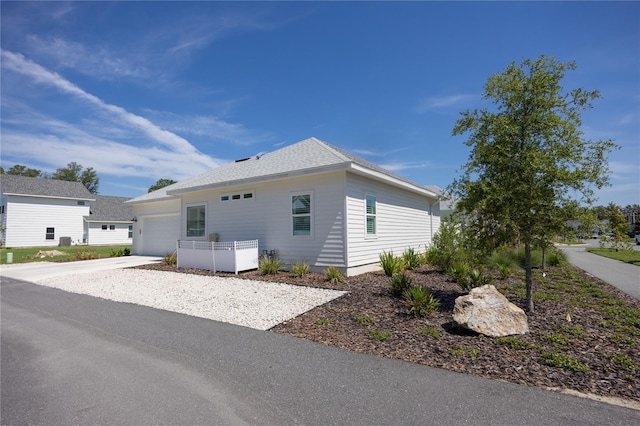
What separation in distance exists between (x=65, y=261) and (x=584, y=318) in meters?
21.2

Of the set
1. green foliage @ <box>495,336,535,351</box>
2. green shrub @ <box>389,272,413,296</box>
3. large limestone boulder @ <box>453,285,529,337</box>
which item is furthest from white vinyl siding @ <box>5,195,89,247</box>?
green foliage @ <box>495,336,535,351</box>

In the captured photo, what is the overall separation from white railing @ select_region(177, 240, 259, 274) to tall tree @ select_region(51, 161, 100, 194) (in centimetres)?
6396

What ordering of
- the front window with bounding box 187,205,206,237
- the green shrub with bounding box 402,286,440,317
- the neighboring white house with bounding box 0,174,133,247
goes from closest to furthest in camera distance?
the green shrub with bounding box 402,286,440,317 < the front window with bounding box 187,205,206,237 < the neighboring white house with bounding box 0,174,133,247

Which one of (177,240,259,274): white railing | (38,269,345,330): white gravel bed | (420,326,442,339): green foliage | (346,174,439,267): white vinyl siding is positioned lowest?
(38,269,345,330): white gravel bed

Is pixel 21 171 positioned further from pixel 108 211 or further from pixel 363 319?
pixel 363 319

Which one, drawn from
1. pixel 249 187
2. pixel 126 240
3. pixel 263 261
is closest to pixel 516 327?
pixel 263 261

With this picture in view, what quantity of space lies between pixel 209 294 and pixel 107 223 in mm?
34273

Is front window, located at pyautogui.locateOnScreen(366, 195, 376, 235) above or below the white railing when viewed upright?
above

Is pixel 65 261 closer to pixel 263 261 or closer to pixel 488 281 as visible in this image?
pixel 263 261

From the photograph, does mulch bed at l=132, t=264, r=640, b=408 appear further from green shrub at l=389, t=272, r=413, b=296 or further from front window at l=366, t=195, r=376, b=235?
front window at l=366, t=195, r=376, b=235

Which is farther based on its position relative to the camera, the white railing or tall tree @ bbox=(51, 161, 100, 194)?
tall tree @ bbox=(51, 161, 100, 194)

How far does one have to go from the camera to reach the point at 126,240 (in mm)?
37281

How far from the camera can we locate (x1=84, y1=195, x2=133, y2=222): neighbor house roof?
35.2 meters

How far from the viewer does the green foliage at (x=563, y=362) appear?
3709 mm
